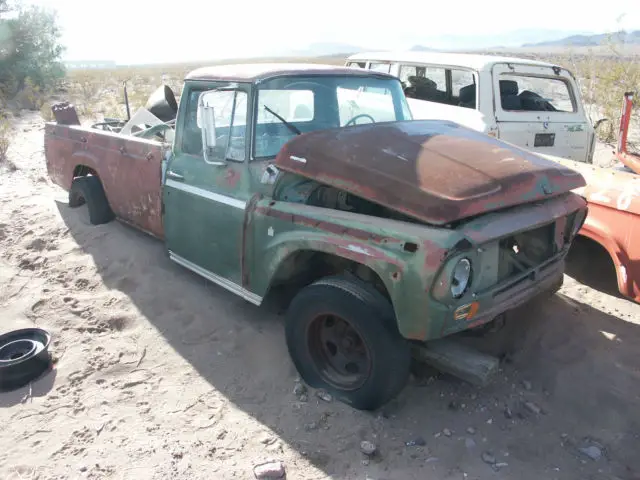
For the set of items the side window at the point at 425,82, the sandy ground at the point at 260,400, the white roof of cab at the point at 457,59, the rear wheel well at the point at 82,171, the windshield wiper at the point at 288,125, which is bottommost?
the sandy ground at the point at 260,400

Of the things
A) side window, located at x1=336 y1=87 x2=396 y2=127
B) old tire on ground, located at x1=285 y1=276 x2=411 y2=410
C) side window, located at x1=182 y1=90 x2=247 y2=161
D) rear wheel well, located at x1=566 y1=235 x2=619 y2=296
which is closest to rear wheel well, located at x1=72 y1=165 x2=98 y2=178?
side window, located at x1=182 y1=90 x2=247 y2=161

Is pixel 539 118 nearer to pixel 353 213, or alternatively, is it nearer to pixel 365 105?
pixel 365 105

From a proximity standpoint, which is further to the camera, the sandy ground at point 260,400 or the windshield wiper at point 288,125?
the windshield wiper at point 288,125

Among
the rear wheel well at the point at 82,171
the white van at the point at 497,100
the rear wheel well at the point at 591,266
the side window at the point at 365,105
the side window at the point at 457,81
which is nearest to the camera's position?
the side window at the point at 365,105

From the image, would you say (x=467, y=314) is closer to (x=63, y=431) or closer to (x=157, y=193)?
(x=63, y=431)

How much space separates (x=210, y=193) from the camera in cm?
374

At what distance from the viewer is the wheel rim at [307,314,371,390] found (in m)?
3.11

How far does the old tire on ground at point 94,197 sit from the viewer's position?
5.36 metres

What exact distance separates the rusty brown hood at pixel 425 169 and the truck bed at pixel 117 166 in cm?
168

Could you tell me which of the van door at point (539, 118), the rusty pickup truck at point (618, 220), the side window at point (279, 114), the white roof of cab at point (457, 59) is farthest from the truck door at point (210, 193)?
the white roof of cab at point (457, 59)

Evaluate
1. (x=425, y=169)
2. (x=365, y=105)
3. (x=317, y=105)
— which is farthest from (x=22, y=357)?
(x=365, y=105)

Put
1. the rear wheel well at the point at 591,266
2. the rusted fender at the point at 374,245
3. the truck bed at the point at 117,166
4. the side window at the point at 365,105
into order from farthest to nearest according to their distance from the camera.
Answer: the truck bed at the point at 117,166 → the rear wheel well at the point at 591,266 → the side window at the point at 365,105 → the rusted fender at the point at 374,245

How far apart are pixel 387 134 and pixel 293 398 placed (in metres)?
1.78

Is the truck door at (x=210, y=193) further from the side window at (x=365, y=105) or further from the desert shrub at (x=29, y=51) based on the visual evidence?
the desert shrub at (x=29, y=51)
